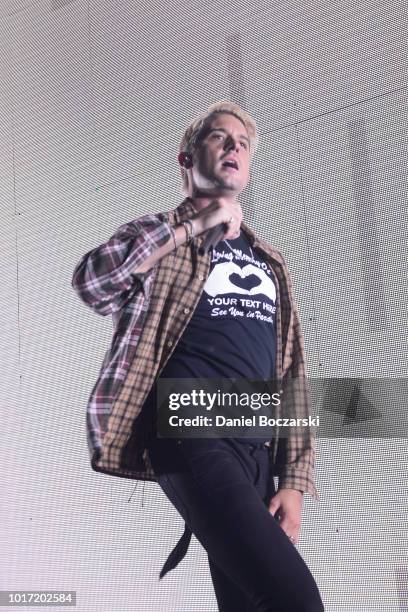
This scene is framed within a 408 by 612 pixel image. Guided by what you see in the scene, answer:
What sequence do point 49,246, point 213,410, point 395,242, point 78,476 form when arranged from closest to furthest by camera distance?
point 213,410, point 395,242, point 78,476, point 49,246

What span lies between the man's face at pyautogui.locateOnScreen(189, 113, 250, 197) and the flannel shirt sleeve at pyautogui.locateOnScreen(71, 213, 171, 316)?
0.19m

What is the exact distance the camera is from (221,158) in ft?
4.35

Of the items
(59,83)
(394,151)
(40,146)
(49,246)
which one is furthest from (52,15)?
(394,151)

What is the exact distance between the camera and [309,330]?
169cm

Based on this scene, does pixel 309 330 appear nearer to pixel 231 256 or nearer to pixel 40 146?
pixel 231 256

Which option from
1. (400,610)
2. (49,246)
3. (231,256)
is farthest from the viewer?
(49,246)

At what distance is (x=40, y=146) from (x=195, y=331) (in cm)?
127

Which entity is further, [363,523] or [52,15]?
[52,15]

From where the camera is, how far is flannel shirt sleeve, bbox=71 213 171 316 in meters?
1.11

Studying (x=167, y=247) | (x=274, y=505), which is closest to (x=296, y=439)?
(x=274, y=505)

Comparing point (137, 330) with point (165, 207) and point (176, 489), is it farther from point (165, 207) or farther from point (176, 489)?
point (165, 207)

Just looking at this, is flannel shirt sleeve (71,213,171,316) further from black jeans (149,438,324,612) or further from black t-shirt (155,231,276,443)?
black jeans (149,438,324,612)

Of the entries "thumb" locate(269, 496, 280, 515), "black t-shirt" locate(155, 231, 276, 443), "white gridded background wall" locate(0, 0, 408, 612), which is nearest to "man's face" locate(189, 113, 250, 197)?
"black t-shirt" locate(155, 231, 276, 443)

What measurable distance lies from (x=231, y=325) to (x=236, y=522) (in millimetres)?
322
